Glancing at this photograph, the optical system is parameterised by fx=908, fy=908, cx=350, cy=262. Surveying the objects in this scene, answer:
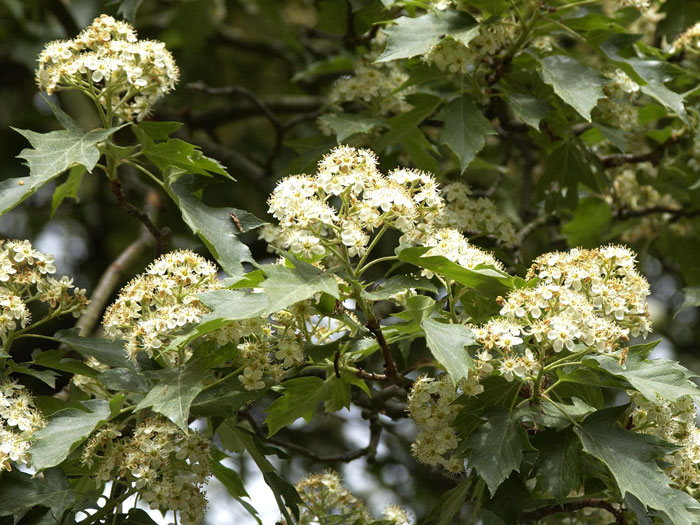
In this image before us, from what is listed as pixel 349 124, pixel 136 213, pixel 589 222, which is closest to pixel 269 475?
pixel 136 213

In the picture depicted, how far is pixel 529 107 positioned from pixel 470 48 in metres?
0.37

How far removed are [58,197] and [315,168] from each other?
117 cm

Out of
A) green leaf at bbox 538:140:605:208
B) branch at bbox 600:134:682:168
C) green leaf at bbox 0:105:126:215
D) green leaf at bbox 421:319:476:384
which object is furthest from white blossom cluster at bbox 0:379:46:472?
branch at bbox 600:134:682:168

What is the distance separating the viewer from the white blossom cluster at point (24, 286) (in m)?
3.21

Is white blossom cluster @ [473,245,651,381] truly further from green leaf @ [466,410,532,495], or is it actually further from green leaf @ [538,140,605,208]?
green leaf @ [538,140,605,208]

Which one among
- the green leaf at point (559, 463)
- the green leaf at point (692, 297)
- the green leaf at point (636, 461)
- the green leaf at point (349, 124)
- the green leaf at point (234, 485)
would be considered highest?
the green leaf at point (349, 124)

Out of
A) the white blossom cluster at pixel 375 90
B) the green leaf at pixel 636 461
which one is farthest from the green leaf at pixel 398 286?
the white blossom cluster at pixel 375 90

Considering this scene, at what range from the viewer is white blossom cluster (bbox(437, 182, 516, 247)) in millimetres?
4102

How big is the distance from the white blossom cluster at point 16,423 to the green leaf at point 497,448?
141 centimetres

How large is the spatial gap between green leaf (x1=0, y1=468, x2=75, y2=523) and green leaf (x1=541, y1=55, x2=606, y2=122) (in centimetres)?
241

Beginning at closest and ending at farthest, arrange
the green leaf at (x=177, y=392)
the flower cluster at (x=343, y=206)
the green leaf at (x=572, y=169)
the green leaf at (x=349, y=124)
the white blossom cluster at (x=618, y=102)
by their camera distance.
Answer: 1. the green leaf at (x=177, y=392)
2. the flower cluster at (x=343, y=206)
3. the green leaf at (x=349, y=124)
4. the white blossom cluster at (x=618, y=102)
5. the green leaf at (x=572, y=169)

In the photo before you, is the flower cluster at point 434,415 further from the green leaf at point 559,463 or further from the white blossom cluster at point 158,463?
the white blossom cluster at point 158,463

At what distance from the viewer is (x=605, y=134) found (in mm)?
4172

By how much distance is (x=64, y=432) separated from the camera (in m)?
2.89
